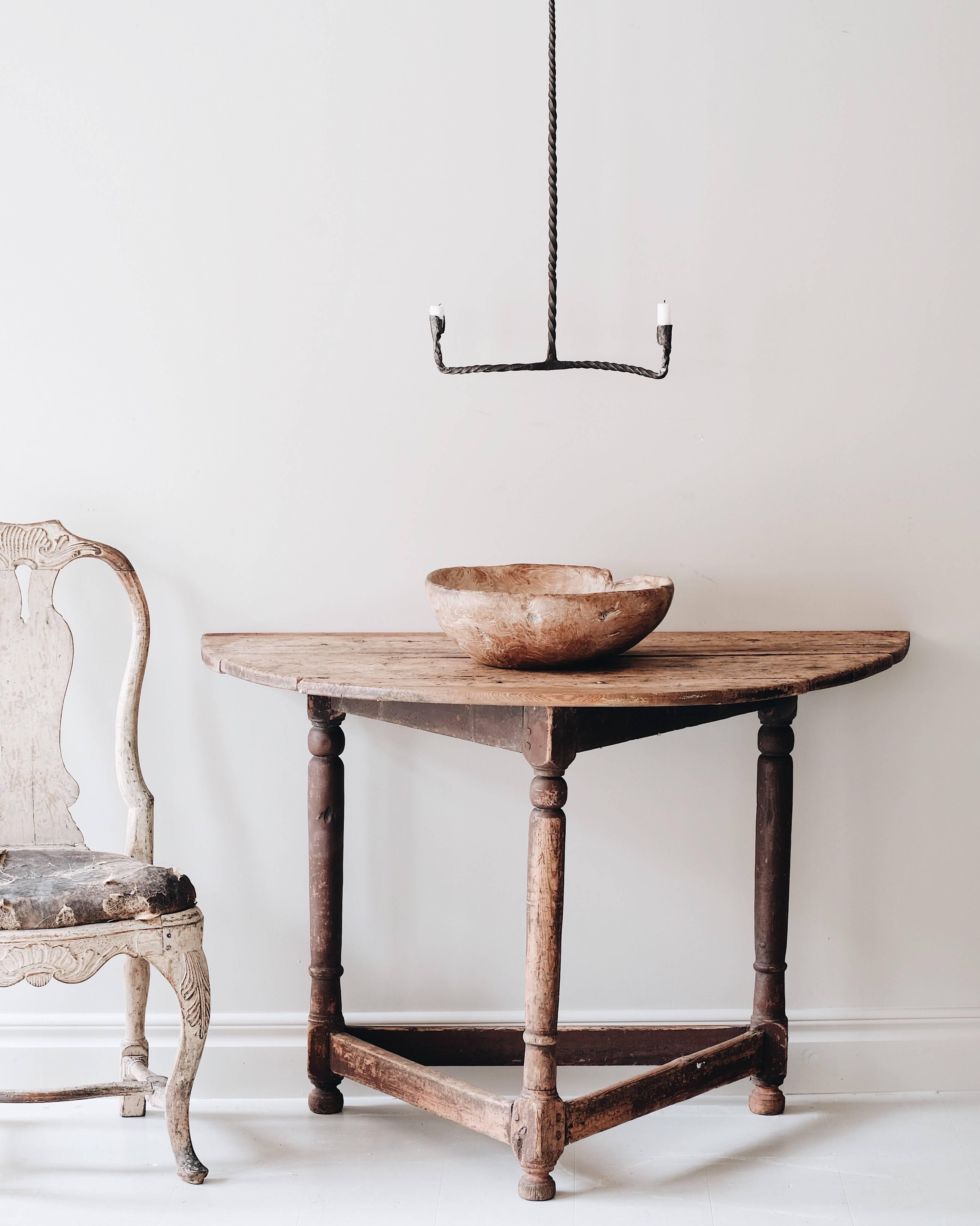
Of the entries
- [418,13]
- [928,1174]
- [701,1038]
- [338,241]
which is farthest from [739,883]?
[418,13]

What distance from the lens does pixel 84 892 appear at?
1.79 m

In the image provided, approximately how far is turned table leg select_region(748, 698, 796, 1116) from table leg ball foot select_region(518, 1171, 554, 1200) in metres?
0.48

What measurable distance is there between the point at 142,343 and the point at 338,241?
40cm

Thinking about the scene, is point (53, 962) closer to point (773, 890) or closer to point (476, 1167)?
point (476, 1167)

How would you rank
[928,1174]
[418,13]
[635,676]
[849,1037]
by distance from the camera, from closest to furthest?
[635,676], [928,1174], [418,13], [849,1037]

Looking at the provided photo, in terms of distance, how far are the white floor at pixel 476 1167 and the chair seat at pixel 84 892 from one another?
48 centimetres

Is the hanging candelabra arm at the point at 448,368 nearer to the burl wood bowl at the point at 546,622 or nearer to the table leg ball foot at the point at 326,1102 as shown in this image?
the burl wood bowl at the point at 546,622

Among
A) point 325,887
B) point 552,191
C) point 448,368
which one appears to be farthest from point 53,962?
point 552,191

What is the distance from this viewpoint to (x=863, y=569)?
87.9 inches

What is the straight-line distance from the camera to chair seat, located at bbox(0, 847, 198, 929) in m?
1.76

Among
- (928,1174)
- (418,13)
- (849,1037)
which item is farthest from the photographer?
(849,1037)

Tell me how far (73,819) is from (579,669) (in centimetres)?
97

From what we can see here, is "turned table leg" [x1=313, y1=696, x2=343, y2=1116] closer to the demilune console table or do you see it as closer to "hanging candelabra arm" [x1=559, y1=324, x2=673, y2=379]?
the demilune console table

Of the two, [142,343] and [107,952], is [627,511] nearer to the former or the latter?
[142,343]
